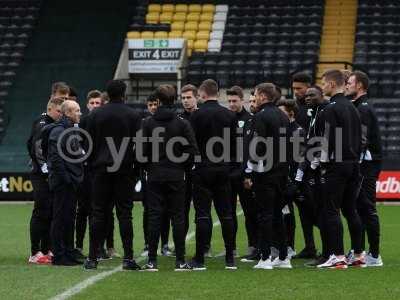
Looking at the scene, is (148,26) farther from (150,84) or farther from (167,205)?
(167,205)

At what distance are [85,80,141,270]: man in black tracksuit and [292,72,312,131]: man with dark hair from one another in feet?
7.55

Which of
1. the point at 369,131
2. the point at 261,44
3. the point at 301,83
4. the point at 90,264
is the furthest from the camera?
the point at 261,44

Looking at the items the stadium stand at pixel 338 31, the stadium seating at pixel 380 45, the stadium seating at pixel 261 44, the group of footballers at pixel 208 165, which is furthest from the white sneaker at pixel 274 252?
the stadium stand at pixel 338 31

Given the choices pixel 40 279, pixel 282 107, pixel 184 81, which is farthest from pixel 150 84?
pixel 40 279

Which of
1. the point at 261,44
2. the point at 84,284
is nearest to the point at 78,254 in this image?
the point at 84,284

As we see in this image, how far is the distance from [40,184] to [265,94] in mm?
2938

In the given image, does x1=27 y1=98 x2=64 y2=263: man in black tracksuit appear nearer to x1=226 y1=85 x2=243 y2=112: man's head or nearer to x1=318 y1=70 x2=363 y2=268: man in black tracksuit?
x1=226 y1=85 x2=243 y2=112: man's head

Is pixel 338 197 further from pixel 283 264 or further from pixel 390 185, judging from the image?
pixel 390 185

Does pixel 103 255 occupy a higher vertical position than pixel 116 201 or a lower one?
lower

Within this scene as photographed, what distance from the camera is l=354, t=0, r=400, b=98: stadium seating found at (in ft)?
97.9

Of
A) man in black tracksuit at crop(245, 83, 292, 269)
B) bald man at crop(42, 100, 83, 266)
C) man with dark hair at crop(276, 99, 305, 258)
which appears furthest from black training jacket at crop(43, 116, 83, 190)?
man with dark hair at crop(276, 99, 305, 258)

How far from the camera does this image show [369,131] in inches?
477

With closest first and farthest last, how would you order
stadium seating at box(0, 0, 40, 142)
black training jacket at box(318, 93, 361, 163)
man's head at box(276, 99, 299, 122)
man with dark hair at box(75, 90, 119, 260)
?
black training jacket at box(318, 93, 361, 163) < man's head at box(276, 99, 299, 122) < man with dark hair at box(75, 90, 119, 260) < stadium seating at box(0, 0, 40, 142)

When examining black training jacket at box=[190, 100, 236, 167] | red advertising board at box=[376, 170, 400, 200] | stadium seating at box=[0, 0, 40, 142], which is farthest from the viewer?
stadium seating at box=[0, 0, 40, 142]
